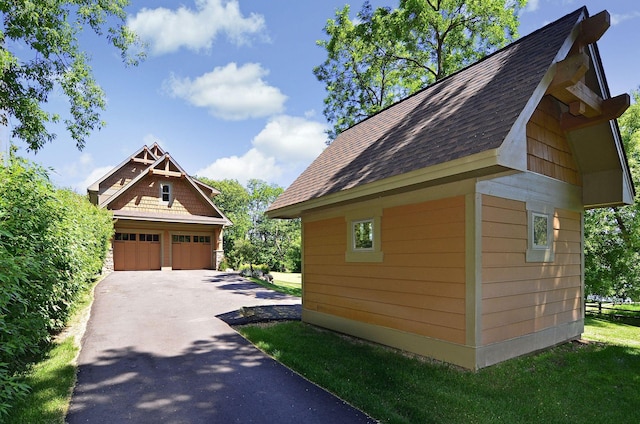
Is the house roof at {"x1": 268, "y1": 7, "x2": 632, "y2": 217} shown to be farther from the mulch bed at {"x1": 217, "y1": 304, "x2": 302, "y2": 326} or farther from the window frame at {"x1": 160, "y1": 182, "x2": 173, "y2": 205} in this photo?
the window frame at {"x1": 160, "y1": 182, "x2": 173, "y2": 205}

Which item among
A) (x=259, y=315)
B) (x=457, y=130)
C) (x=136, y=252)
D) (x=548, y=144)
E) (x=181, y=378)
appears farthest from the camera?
(x=136, y=252)

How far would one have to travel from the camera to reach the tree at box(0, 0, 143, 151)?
10047 millimetres

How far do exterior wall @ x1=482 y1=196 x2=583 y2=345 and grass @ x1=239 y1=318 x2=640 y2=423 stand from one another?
1.93ft

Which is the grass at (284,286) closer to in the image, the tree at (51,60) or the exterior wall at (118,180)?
the tree at (51,60)

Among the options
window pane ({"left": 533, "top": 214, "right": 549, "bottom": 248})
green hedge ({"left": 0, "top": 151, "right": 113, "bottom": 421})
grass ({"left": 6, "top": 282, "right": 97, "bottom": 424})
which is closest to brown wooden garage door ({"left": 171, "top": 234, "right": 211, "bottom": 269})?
grass ({"left": 6, "top": 282, "right": 97, "bottom": 424})

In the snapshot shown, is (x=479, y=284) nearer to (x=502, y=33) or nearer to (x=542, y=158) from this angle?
(x=542, y=158)

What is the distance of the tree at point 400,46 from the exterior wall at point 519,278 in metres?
13.7

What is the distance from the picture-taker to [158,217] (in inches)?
776

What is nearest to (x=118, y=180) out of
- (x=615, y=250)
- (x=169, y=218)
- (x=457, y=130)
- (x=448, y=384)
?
(x=169, y=218)

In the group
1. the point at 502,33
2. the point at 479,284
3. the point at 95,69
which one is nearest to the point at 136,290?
the point at 95,69

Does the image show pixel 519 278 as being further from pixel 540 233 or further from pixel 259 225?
pixel 259 225

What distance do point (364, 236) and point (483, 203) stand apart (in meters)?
2.68

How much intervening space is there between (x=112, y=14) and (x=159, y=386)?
42.9ft

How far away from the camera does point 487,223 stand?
5484mm
